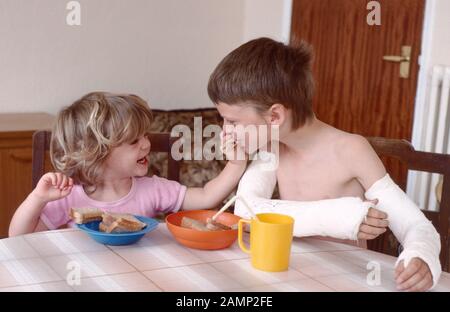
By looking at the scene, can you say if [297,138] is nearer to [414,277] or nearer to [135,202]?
[135,202]

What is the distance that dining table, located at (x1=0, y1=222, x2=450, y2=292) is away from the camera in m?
1.02

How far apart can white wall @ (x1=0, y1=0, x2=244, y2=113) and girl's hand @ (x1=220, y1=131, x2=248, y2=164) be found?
1.76 m

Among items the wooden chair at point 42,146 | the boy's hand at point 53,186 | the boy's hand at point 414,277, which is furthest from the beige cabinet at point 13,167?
the boy's hand at point 414,277

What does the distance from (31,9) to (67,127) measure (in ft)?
5.32

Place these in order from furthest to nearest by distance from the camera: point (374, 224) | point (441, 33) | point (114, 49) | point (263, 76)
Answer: point (114, 49) → point (441, 33) → point (263, 76) → point (374, 224)

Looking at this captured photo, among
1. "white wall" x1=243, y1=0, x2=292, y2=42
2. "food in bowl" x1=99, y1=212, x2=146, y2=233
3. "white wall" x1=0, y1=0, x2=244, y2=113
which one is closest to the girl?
"food in bowl" x1=99, y1=212, x2=146, y2=233

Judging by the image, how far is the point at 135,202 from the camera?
158 cm

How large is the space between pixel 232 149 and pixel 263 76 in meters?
0.19

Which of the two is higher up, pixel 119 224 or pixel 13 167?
pixel 119 224

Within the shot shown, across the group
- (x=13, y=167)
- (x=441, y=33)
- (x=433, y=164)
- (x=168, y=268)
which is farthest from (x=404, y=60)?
(x=168, y=268)

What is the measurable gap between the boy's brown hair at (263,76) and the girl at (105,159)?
0.12 m

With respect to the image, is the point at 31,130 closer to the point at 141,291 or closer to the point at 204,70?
the point at 204,70

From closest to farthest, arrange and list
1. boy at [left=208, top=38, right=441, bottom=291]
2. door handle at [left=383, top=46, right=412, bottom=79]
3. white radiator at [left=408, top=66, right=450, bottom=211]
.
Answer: boy at [left=208, top=38, right=441, bottom=291]
white radiator at [left=408, top=66, right=450, bottom=211]
door handle at [left=383, top=46, right=412, bottom=79]

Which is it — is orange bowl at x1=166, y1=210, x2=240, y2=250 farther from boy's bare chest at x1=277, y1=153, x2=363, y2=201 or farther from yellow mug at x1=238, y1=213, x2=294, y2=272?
boy's bare chest at x1=277, y1=153, x2=363, y2=201
